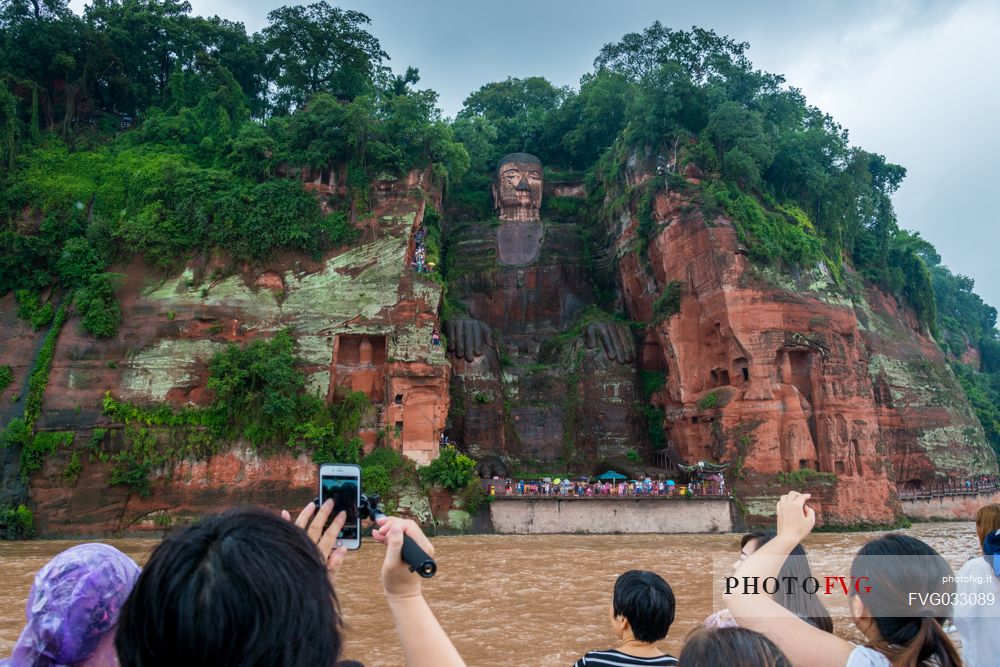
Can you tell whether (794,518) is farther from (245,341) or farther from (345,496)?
(245,341)

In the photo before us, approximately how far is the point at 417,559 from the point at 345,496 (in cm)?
78

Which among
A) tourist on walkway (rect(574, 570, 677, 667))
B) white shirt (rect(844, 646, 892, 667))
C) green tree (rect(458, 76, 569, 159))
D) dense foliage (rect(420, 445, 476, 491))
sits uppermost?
green tree (rect(458, 76, 569, 159))

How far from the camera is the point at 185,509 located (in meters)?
26.7

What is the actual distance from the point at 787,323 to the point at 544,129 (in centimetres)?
2765

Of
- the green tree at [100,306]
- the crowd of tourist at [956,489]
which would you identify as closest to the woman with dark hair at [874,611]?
the green tree at [100,306]

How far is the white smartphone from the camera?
8.68 ft

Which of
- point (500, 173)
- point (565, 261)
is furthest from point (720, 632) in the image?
point (500, 173)

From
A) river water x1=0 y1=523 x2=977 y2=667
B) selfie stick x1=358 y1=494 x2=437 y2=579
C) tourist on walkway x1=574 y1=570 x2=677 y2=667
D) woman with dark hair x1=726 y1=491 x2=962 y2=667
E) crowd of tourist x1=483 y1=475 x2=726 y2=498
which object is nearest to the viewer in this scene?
selfie stick x1=358 y1=494 x2=437 y2=579

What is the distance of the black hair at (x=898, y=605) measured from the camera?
2.71 metres

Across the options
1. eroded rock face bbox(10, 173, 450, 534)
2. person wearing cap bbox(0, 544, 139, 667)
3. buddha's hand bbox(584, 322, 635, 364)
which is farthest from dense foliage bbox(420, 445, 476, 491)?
person wearing cap bbox(0, 544, 139, 667)

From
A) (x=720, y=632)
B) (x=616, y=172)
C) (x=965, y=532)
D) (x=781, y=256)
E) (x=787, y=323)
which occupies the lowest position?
(x=965, y=532)

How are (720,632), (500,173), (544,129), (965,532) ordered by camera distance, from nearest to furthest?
1. (720,632)
2. (965,532)
3. (500,173)
4. (544,129)

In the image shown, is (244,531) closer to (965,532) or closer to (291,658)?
(291,658)

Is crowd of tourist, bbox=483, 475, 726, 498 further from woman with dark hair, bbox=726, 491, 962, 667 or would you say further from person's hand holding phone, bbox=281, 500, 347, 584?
person's hand holding phone, bbox=281, 500, 347, 584
